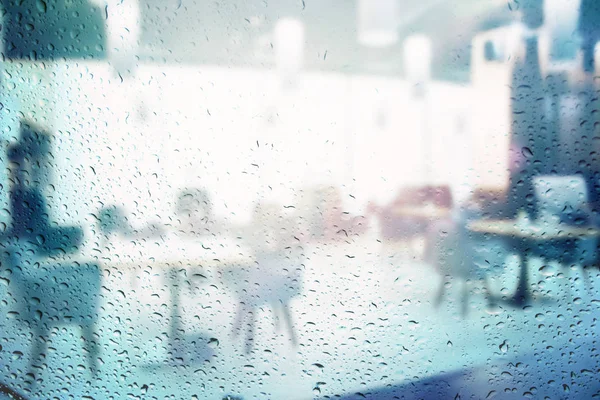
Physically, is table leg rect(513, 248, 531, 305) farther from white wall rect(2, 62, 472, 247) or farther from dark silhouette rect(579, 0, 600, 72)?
dark silhouette rect(579, 0, 600, 72)

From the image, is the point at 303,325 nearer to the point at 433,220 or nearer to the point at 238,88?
the point at 433,220

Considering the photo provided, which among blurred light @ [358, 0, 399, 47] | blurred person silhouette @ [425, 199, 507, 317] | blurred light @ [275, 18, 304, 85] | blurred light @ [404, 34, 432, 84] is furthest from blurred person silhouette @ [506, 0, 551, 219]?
blurred light @ [275, 18, 304, 85]

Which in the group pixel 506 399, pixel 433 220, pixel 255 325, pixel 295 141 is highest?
pixel 295 141


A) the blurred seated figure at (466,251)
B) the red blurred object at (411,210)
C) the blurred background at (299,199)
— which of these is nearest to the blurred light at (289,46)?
the blurred background at (299,199)

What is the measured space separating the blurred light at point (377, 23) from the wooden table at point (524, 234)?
1.63 ft

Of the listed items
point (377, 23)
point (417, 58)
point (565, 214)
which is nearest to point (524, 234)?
point (565, 214)

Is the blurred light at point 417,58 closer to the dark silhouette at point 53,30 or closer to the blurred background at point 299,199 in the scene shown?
the blurred background at point 299,199

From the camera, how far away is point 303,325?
3.05ft

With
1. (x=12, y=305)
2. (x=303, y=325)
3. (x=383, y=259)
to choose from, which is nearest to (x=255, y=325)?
(x=303, y=325)

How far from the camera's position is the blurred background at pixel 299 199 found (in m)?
0.89

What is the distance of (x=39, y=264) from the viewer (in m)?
0.90

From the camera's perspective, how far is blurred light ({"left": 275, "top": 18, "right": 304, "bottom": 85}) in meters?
0.89

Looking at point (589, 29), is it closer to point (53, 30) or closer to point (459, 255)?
point (459, 255)

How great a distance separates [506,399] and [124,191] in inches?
41.0
